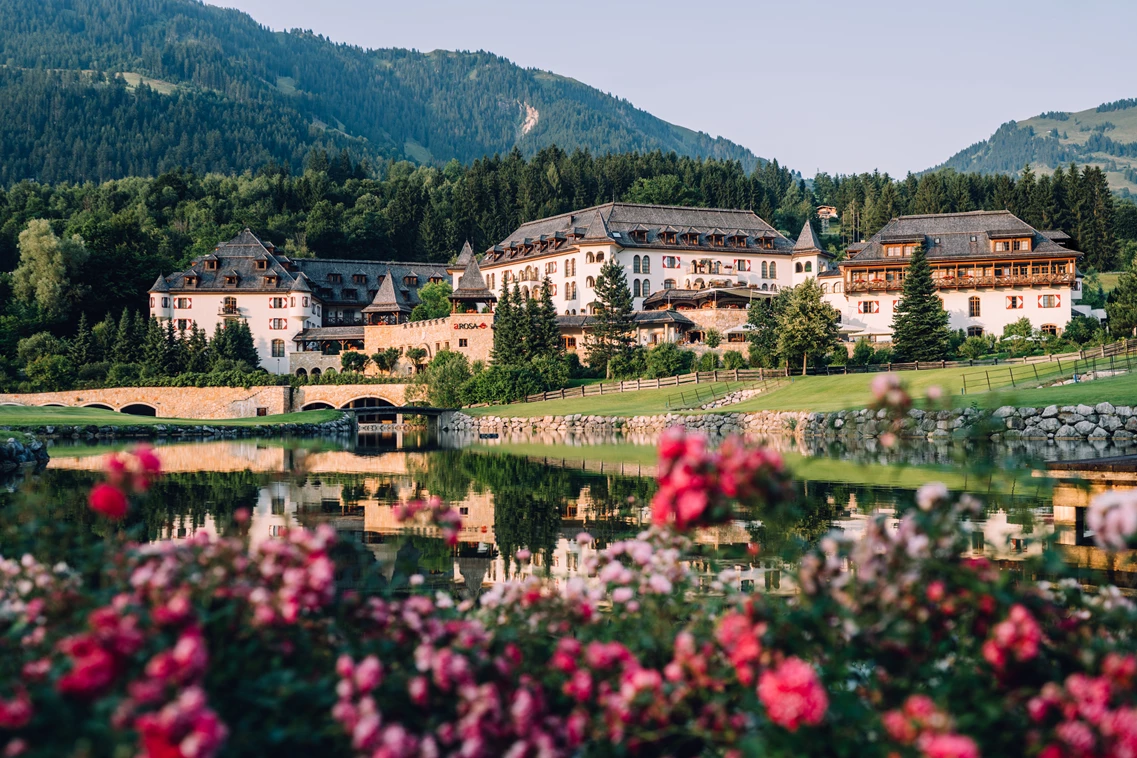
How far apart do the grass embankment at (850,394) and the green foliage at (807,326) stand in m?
1.93

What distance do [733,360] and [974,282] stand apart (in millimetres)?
21087

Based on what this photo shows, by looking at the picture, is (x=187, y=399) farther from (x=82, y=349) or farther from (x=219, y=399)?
(x=82, y=349)

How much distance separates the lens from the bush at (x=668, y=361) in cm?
7131

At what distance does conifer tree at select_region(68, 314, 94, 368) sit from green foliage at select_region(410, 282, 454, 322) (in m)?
26.6

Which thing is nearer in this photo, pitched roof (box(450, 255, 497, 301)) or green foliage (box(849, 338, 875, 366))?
green foliage (box(849, 338, 875, 366))

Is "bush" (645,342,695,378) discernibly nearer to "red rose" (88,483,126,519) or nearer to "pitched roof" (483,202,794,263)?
"pitched roof" (483,202,794,263)

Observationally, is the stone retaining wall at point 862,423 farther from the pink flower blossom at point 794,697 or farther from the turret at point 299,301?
the turret at point 299,301

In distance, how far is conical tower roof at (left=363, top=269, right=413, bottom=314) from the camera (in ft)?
309

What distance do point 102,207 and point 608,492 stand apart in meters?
119

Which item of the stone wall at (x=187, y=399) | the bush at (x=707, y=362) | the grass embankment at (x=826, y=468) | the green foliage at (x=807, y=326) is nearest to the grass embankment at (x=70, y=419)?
the stone wall at (x=187, y=399)

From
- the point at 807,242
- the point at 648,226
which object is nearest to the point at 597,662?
the point at 648,226

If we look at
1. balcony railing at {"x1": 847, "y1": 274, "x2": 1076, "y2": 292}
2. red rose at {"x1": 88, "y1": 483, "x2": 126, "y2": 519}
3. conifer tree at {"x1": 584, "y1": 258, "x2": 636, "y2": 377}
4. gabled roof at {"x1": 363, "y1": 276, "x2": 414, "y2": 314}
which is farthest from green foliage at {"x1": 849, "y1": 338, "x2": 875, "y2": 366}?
red rose at {"x1": 88, "y1": 483, "x2": 126, "y2": 519}

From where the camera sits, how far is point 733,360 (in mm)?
70000

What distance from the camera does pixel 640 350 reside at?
76125 millimetres
